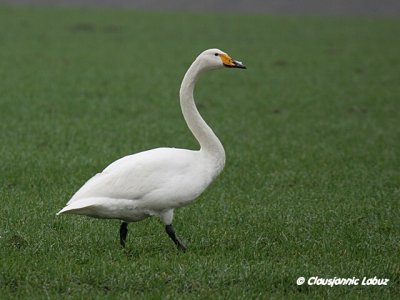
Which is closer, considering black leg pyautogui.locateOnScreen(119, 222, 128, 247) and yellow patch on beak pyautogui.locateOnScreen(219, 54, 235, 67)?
black leg pyautogui.locateOnScreen(119, 222, 128, 247)

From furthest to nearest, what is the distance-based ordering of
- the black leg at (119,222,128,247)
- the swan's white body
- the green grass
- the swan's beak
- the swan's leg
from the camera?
the swan's beak → the black leg at (119,222,128,247) → the swan's leg → the swan's white body → the green grass

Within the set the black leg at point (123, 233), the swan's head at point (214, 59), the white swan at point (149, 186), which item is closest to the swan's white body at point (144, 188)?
the white swan at point (149, 186)

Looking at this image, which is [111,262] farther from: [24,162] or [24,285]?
[24,162]

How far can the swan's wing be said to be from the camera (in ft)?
22.4

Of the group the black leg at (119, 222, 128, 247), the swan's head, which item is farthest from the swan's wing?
the swan's head

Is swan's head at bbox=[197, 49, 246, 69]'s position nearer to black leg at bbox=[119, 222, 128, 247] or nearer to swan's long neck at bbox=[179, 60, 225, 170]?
swan's long neck at bbox=[179, 60, 225, 170]

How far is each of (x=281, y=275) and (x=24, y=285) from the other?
184 centimetres

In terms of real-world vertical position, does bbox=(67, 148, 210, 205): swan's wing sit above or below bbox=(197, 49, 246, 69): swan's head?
below

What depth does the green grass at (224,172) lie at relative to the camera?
20.9ft

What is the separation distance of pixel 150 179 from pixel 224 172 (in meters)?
4.34

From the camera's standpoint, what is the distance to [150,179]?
689cm

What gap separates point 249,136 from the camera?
14188mm

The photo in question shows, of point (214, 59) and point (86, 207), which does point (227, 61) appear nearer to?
point (214, 59)

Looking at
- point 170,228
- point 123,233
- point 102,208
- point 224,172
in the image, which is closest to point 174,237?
point 170,228
